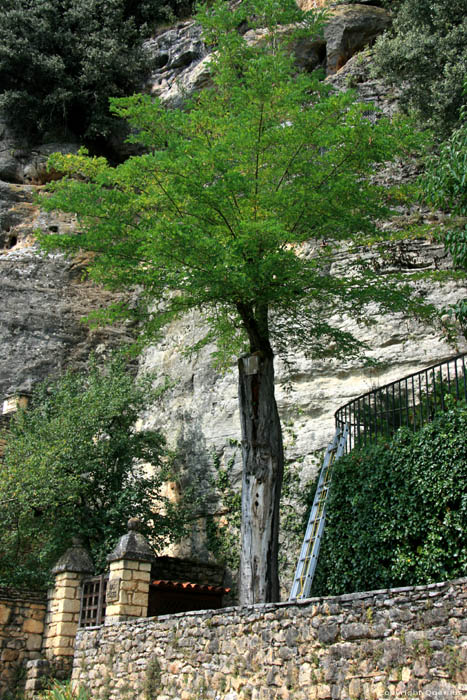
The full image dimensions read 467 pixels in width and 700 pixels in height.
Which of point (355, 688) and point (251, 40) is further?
point (251, 40)

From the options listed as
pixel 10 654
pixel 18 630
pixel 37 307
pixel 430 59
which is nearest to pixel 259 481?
pixel 18 630

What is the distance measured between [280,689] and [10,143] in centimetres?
2024

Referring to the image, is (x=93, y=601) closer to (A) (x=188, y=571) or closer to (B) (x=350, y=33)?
(A) (x=188, y=571)

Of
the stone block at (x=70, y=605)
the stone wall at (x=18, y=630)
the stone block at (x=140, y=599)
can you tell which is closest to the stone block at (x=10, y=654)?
the stone wall at (x=18, y=630)

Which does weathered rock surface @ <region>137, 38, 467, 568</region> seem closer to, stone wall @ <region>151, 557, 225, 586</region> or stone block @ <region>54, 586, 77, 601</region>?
stone wall @ <region>151, 557, 225, 586</region>

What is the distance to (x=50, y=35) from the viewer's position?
22.5 metres

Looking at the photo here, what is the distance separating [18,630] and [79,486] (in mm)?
2710

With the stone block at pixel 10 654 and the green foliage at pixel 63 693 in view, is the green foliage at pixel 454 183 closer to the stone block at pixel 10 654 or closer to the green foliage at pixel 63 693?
the green foliage at pixel 63 693

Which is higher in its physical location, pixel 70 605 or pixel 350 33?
pixel 350 33

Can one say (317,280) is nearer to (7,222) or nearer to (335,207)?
(335,207)

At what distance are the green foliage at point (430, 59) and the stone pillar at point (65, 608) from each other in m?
11.5

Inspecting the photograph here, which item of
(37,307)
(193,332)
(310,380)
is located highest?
(37,307)

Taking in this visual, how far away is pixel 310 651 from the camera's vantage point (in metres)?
6.39

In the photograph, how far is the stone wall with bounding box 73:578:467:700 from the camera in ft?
17.9
